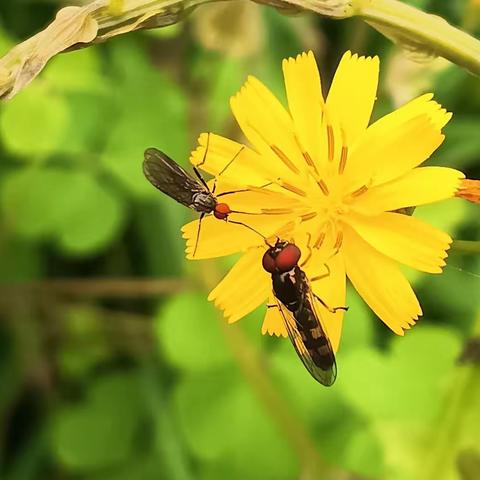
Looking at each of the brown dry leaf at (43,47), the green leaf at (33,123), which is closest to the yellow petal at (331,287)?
the brown dry leaf at (43,47)

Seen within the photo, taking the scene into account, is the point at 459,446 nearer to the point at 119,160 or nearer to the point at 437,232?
the point at 437,232

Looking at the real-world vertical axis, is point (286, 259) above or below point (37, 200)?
above

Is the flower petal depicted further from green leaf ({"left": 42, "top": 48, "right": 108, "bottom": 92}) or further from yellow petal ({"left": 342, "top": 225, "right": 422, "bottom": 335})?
green leaf ({"left": 42, "top": 48, "right": 108, "bottom": 92})

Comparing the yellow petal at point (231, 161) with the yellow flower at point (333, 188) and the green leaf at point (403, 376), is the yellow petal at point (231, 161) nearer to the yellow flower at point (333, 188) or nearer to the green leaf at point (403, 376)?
the yellow flower at point (333, 188)

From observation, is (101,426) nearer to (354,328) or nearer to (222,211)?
(354,328)

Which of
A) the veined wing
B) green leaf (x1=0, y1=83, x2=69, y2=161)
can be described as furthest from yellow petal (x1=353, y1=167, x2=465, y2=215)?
green leaf (x1=0, y1=83, x2=69, y2=161)

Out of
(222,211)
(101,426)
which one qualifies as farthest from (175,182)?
(101,426)
